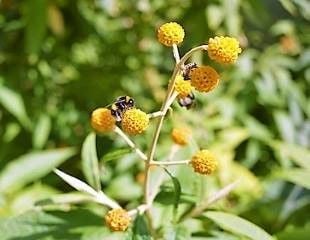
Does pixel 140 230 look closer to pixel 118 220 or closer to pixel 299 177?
pixel 118 220

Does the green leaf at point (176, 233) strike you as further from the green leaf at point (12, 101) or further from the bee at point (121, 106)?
→ the green leaf at point (12, 101)

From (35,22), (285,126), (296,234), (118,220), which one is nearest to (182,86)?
(118,220)

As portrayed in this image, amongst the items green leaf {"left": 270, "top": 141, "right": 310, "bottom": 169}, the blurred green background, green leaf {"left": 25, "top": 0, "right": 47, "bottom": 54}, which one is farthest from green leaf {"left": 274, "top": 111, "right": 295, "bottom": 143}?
green leaf {"left": 25, "top": 0, "right": 47, "bottom": 54}

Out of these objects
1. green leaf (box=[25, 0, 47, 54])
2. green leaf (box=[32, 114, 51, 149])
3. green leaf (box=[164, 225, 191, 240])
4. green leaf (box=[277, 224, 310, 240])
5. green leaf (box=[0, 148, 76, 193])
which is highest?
green leaf (box=[25, 0, 47, 54])

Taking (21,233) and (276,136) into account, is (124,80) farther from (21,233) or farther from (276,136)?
(21,233)

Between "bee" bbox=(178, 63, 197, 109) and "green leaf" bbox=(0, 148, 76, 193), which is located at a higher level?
"green leaf" bbox=(0, 148, 76, 193)

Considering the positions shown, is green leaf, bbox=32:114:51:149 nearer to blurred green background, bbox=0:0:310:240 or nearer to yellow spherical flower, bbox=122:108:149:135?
blurred green background, bbox=0:0:310:240
